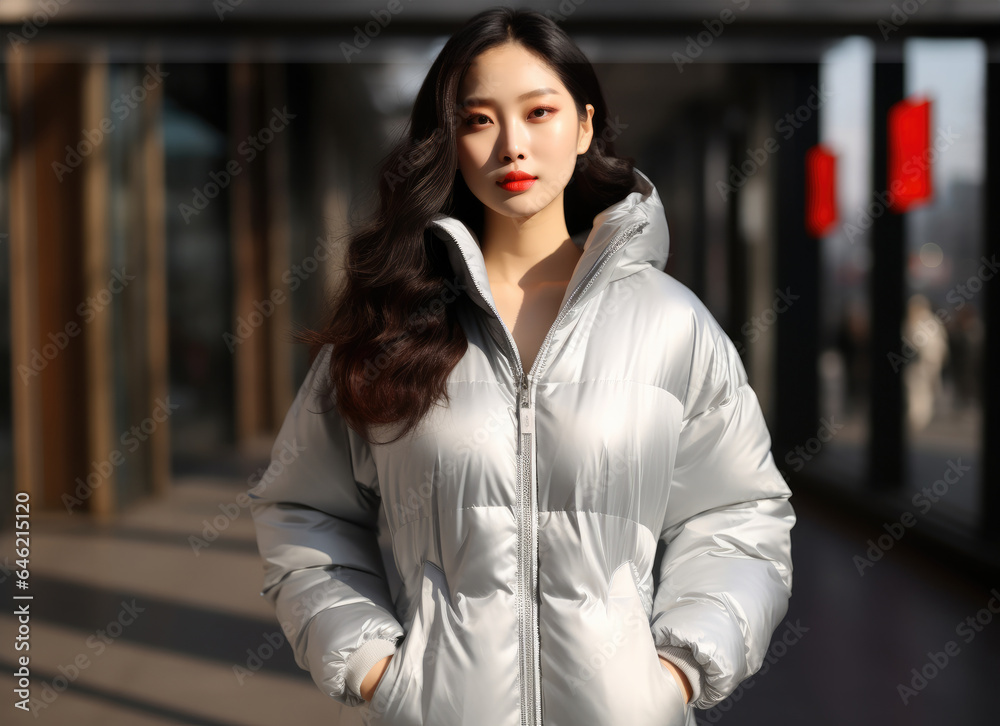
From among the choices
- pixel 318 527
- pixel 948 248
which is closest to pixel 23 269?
pixel 318 527

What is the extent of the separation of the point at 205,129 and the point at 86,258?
2.71m

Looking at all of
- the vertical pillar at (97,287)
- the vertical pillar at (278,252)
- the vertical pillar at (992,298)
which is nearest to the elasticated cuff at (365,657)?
the vertical pillar at (992,298)

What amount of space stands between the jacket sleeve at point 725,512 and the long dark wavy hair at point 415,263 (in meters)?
0.36

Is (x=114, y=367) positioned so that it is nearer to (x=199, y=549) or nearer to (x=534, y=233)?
(x=199, y=549)

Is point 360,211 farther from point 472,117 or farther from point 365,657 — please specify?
point 365,657

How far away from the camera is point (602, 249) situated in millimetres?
1213

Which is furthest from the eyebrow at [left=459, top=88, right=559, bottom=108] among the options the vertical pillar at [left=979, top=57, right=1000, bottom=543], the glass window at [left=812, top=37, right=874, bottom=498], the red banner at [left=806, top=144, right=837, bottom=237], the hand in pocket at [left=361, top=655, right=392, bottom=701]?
the red banner at [left=806, top=144, right=837, bottom=237]

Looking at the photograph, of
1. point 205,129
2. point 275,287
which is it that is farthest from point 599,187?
point 275,287

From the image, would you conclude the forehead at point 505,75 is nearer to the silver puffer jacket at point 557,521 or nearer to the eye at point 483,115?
the eye at point 483,115

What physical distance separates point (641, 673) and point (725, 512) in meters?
0.29

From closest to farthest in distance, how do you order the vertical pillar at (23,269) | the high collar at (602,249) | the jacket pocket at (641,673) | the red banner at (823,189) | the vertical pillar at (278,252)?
1. the jacket pocket at (641,673)
2. the high collar at (602,249)
3. the vertical pillar at (23,269)
4. the red banner at (823,189)
5. the vertical pillar at (278,252)

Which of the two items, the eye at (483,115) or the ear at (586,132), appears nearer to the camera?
the eye at (483,115)

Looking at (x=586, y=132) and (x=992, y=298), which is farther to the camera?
(x=992, y=298)

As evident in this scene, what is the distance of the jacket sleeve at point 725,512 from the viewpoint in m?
1.22
